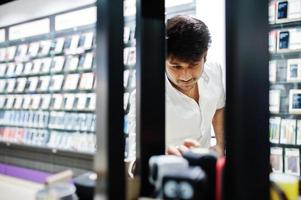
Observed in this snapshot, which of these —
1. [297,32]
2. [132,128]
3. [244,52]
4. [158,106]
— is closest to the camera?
[244,52]

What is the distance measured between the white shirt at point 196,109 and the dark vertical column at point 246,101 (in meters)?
1.20

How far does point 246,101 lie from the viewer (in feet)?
→ 2.27

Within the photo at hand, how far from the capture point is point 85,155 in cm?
418

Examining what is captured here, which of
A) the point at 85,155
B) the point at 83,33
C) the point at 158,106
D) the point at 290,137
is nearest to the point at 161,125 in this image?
the point at 158,106

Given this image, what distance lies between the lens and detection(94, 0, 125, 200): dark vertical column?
29.6 inches

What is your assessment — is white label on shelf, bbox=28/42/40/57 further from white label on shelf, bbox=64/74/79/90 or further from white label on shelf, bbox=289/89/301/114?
white label on shelf, bbox=289/89/301/114

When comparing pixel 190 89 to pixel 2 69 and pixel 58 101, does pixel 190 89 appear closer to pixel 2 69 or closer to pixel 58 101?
pixel 58 101

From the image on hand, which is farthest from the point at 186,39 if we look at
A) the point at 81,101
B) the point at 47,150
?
the point at 47,150

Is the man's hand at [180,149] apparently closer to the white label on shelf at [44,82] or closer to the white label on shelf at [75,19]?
the white label on shelf at [75,19]

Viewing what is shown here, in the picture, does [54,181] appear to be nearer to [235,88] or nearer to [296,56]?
[235,88]

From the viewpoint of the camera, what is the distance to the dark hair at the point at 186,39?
55.9 inches

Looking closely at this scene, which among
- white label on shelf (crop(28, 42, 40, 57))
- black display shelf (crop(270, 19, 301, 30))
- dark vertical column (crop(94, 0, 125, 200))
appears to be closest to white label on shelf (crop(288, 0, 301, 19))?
black display shelf (crop(270, 19, 301, 30))

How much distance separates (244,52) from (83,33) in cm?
393

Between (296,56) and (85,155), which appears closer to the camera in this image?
(296,56)
